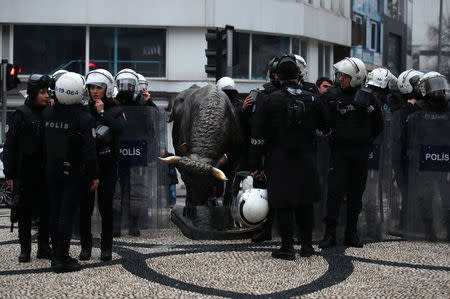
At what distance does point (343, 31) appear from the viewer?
108 ft

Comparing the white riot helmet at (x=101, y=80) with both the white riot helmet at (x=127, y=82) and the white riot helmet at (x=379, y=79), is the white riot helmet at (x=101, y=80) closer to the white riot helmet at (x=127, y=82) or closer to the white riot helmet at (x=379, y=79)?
the white riot helmet at (x=127, y=82)

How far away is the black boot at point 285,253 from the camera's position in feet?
23.4

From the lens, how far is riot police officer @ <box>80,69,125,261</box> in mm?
7172

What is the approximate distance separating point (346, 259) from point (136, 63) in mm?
20177

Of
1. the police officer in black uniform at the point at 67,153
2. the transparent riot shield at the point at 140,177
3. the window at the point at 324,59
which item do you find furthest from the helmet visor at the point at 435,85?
the window at the point at 324,59

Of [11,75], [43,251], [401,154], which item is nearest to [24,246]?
[43,251]

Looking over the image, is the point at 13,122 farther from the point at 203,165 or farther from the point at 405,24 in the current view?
the point at 405,24

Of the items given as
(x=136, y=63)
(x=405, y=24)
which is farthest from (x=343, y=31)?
(x=405, y=24)

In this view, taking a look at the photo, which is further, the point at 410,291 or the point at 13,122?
the point at 13,122

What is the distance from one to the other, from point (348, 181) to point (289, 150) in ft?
3.99

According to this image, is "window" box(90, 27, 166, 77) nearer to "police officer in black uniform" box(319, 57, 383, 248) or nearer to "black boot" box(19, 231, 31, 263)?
"police officer in black uniform" box(319, 57, 383, 248)

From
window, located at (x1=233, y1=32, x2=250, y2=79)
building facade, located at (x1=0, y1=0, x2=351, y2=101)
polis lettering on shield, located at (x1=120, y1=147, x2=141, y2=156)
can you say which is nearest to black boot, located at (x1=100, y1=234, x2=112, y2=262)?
polis lettering on shield, located at (x1=120, y1=147, x2=141, y2=156)

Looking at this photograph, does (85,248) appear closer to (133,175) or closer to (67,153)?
(67,153)

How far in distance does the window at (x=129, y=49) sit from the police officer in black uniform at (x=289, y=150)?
759 inches
